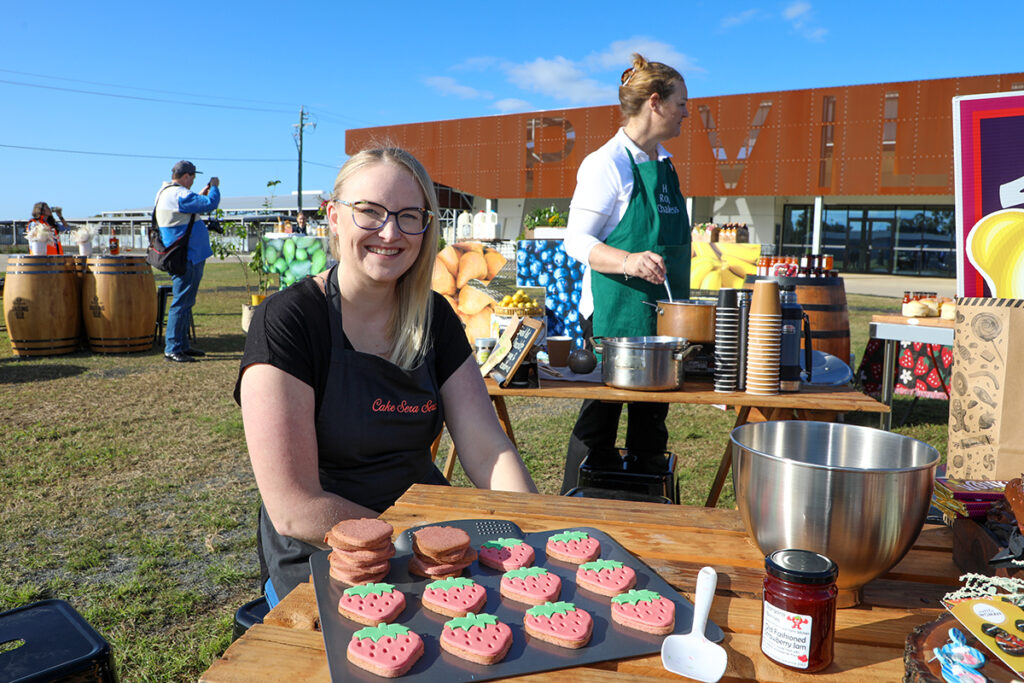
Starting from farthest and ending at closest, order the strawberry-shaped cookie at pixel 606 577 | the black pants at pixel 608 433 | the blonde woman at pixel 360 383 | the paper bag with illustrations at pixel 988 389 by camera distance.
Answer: the black pants at pixel 608 433 < the blonde woman at pixel 360 383 < the paper bag with illustrations at pixel 988 389 < the strawberry-shaped cookie at pixel 606 577

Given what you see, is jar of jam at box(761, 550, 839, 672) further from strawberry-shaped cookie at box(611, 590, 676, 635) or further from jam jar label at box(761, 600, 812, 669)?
strawberry-shaped cookie at box(611, 590, 676, 635)

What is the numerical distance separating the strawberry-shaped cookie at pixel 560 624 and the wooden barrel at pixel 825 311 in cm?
381

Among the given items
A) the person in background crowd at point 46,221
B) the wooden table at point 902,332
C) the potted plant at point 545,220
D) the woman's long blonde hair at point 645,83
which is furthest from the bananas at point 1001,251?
the person in background crowd at point 46,221

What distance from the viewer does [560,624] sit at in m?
0.85

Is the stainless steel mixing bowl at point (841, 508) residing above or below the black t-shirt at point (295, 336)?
below

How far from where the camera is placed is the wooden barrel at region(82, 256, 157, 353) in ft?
26.6

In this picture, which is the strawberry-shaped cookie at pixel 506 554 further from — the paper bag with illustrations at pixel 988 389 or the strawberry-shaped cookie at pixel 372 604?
the paper bag with illustrations at pixel 988 389

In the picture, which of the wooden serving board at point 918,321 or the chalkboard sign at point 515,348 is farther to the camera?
the wooden serving board at point 918,321

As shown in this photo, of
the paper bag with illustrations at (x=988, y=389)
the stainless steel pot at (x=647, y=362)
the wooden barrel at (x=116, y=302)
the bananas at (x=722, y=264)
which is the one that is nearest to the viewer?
the paper bag with illustrations at (x=988, y=389)

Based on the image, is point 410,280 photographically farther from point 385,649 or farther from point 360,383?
point 385,649

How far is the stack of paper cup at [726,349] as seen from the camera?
2535 mm

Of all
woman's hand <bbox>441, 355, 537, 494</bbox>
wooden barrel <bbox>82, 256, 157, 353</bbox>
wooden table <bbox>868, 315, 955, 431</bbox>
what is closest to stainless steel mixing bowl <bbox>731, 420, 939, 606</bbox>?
woman's hand <bbox>441, 355, 537, 494</bbox>

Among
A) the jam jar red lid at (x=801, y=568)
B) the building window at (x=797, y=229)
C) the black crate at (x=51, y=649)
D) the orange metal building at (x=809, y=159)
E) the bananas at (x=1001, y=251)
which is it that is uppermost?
the orange metal building at (x=809, y=159)

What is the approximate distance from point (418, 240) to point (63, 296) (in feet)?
25.7
